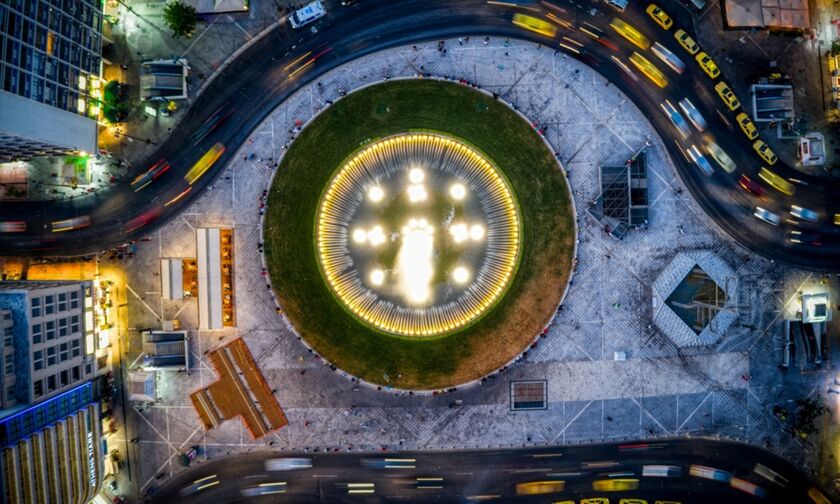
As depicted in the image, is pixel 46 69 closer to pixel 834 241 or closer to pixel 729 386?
pixel 729 386

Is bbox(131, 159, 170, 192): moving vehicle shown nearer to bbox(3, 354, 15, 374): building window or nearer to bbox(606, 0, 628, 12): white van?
bbox(3, 354, 15, 374): building window

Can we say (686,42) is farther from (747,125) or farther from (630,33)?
(747,125)

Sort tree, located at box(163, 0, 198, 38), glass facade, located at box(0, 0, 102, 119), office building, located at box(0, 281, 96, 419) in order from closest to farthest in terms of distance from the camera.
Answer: glass facade, located at box(0, 0, 102, 119) < office building, located at box(0, 281, 96, 419) < tree, located at box(163, 0, 198, 38)

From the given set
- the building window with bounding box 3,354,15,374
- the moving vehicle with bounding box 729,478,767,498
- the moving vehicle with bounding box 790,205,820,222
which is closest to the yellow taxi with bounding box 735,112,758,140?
the moving vehicle with bounding box 790,205,820,222

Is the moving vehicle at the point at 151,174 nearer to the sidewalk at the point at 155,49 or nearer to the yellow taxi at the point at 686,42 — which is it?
the sidewalk at the point at 155,49

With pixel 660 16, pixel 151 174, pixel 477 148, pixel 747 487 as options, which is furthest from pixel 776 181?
pixel 151 174

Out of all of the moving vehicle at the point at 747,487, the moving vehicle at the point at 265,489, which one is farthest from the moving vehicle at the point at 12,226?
the moving vehicle at the point at 747,487

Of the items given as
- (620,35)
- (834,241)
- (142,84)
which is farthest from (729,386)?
(142,84)
